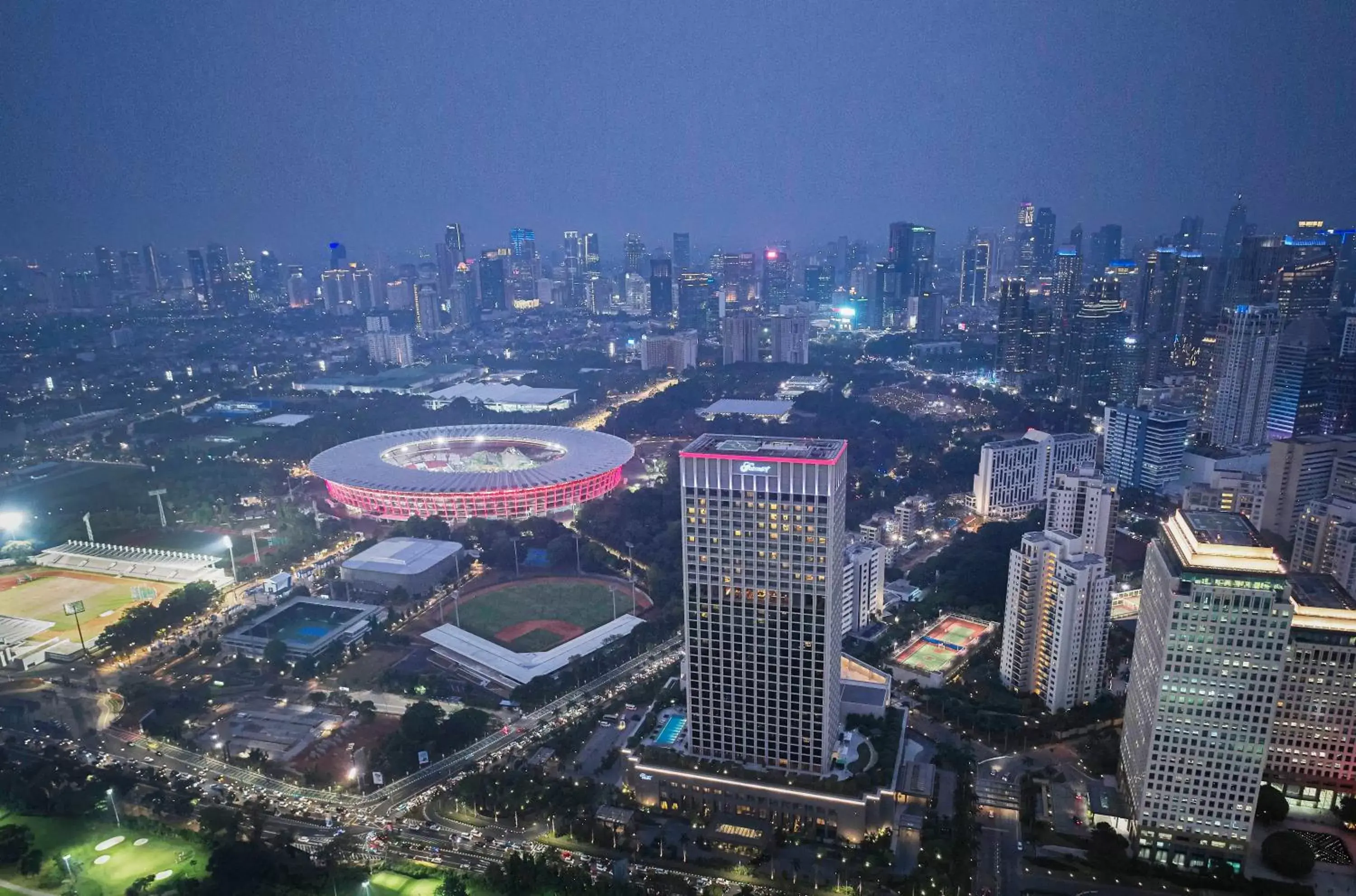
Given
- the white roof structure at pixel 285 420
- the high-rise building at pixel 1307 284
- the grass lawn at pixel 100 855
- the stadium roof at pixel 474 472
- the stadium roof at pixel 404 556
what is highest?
the high-rise building at pixel 1307 284

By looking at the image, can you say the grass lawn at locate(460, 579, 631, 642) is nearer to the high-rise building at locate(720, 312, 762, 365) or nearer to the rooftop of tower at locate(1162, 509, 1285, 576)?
the rooftop of tower at locate(1162, 509, 1285, 576)

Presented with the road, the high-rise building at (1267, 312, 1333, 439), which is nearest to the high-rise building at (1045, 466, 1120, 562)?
the road

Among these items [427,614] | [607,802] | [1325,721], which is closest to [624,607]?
[427,614]

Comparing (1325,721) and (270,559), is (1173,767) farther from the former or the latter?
Result: (270,559)

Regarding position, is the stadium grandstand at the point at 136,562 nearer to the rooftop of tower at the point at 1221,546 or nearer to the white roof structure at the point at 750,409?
the white roof structure at the point at 750,409

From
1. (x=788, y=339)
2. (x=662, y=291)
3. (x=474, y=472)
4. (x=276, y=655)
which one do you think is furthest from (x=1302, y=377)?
(x=662, y=291)

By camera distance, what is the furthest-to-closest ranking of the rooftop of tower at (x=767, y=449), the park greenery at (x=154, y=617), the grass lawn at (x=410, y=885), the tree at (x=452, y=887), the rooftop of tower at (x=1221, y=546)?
the park greenery at (x=154, y=617), the rooftop of tower at (x=767, y=449), the grass lawn at (x=410, y=885), the tree at (x=452, y=887), the rooftop of tower at (x=1221, y=546)

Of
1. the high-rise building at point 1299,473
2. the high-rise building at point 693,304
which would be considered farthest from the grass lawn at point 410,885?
the high-rise building at point 693,304
